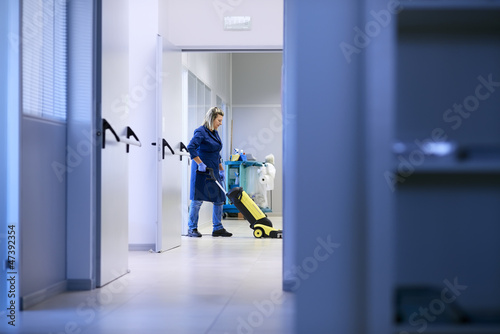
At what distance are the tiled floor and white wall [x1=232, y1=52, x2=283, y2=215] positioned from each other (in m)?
6.71

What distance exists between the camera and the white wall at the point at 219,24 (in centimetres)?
655

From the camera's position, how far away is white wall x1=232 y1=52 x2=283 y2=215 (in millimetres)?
12070

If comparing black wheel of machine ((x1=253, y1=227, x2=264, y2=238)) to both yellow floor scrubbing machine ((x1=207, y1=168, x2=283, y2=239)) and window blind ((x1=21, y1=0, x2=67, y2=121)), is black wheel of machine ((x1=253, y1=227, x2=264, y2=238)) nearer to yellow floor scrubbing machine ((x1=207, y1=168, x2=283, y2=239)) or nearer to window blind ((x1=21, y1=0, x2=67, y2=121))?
yellow floor scrubbing machine ((x1=207, y1=168, x2=283, y2=239))

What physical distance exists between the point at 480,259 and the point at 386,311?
0.43 metres

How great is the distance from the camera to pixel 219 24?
21.7 feet

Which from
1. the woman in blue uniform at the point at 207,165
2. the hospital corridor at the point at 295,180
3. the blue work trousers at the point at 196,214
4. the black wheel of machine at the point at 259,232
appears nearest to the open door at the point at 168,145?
the hospital corridor at the point at 295,180

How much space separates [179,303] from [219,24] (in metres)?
3.87

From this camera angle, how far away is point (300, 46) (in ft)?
6.77

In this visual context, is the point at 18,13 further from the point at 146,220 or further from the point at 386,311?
the point at 146,220

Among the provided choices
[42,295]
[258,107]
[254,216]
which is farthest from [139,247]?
[258,107]

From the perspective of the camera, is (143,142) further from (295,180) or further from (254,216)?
(295,180)

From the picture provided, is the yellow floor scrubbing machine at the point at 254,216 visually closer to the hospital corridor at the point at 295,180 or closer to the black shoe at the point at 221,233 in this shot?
the black shoe at the point at 221,233

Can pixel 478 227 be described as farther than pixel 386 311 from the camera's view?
Yes

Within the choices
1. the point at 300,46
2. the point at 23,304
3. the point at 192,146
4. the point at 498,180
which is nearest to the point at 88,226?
the point at 23,304
